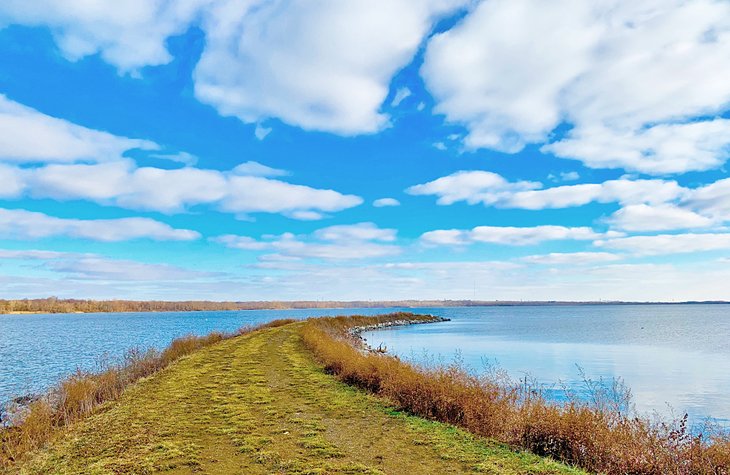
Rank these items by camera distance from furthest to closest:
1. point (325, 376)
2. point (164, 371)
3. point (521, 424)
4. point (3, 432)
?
point (164, 371) < point (325, 376) < point (3, 432) < point (521, 424)

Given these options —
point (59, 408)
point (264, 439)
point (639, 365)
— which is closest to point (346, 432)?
point (264, 439)

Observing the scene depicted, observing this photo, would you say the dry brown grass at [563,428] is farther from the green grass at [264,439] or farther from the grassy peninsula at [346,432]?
the green grass at [264,439]

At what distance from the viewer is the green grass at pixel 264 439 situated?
8.95m

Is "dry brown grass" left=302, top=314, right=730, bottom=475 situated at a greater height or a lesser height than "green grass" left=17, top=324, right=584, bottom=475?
greater

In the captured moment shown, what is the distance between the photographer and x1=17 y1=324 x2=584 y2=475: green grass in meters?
8.95

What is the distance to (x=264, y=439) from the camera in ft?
34.7

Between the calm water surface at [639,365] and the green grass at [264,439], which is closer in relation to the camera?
the green grass at [264,439]

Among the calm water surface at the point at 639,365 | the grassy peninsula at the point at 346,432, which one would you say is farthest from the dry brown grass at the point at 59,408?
the calm water surface at the point at 639,365

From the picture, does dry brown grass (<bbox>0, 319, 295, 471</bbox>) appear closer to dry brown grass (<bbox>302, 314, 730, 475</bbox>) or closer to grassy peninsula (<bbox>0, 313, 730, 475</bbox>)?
grassy peninsula (<bbox>0, 313, 730, 475</bbox>)

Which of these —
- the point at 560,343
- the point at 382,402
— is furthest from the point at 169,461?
the point at 560,343

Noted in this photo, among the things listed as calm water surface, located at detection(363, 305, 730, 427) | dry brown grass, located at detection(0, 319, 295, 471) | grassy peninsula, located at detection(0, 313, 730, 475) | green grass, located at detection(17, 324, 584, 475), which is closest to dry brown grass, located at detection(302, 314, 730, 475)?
grassy peninsula, located at detection(0, 313, 730, 475)

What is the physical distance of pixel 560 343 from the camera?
4897 cm

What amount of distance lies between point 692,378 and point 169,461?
2918 cm

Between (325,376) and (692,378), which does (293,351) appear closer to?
(325,376)
